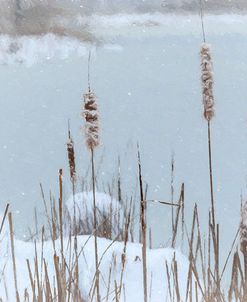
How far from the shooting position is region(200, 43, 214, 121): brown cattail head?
133 centimetres

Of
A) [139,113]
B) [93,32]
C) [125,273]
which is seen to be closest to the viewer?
[125,273]

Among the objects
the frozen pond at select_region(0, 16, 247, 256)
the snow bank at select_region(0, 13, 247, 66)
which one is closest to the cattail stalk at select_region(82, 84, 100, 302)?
the frozen pond at select_region(0, 16, 247, 256)

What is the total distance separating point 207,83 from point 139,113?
212 inches

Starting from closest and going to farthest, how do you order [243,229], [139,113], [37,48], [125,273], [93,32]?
[243,229] < [125,273] < [139,113] < [93,32] < [37,48]

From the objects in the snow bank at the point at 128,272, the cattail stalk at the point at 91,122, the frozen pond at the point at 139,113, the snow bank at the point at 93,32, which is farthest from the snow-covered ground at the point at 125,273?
the snow bank at the point at 93,32

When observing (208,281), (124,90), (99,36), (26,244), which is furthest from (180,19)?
(208,281)

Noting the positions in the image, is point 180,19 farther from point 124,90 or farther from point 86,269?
point 86,269

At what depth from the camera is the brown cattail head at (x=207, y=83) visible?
4.38 ft

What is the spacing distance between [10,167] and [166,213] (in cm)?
159

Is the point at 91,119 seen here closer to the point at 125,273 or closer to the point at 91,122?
the point at 91,122

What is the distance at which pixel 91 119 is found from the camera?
134 cm

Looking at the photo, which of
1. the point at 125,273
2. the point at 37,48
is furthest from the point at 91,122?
the point at 37,48

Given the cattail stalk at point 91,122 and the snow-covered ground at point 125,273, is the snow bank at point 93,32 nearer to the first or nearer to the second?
the snow-covered ground at point 125,273

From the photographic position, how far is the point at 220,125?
277 inches
